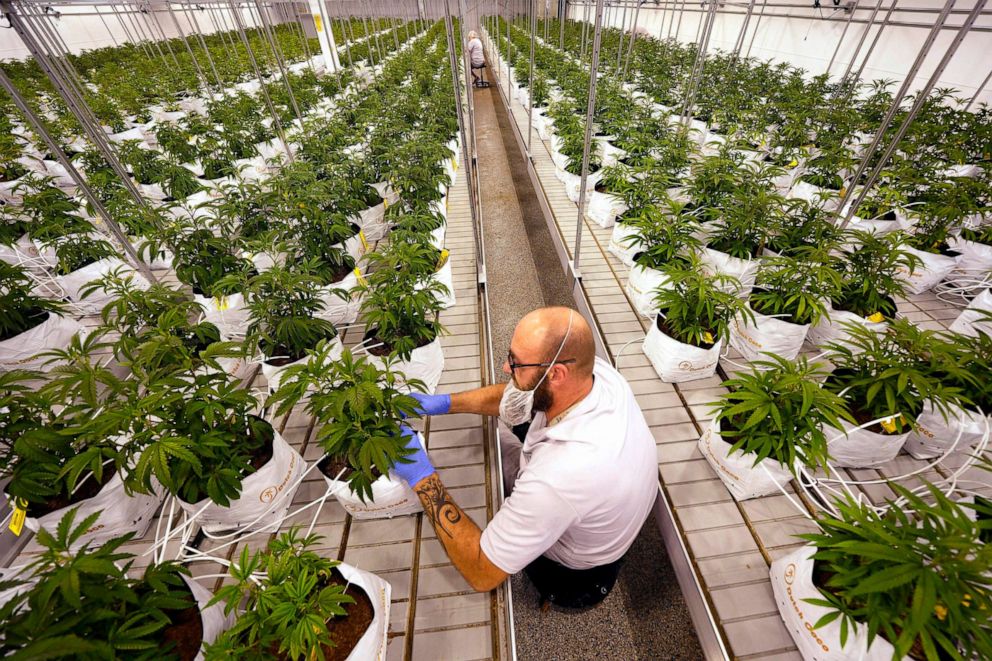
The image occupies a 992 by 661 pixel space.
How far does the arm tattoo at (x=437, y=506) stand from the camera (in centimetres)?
Result: 154

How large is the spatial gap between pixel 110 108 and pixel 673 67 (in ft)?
34.4

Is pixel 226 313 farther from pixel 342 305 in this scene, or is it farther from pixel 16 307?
pixel 16 307

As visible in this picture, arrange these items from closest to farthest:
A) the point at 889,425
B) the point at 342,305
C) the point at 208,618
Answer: the point at 208,618 → the point at 889,425 → the point at 342,305

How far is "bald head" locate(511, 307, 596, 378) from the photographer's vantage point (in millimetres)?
1434

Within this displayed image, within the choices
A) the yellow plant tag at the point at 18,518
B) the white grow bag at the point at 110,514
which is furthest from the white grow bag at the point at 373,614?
the yellow plant tag at the point at 18,518


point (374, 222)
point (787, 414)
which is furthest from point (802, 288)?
point (374, 222)

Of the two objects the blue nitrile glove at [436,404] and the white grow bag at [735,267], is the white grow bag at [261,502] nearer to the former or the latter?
the blue nitrile glove at [436,404]

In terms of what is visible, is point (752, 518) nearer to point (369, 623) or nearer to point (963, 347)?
point (963, 347)

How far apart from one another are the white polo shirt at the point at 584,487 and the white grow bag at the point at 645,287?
1.53m

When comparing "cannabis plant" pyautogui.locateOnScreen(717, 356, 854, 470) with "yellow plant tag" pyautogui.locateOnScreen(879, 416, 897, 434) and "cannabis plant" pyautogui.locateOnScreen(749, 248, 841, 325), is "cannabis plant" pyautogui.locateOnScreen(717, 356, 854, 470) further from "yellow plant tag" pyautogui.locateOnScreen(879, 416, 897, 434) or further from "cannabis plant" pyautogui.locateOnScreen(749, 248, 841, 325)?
"cannabis plant" pyautogui.locateOnScreen(749, 248, 841, 325)

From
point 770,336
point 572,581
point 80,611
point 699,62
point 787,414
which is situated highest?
point 699,62

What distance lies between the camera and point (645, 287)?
2924mm

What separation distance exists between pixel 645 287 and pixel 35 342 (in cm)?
400

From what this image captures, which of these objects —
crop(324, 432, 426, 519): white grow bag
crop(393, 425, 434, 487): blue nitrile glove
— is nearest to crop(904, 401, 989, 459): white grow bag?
crop(393, 425, 434, 487): blue nitrile glove
